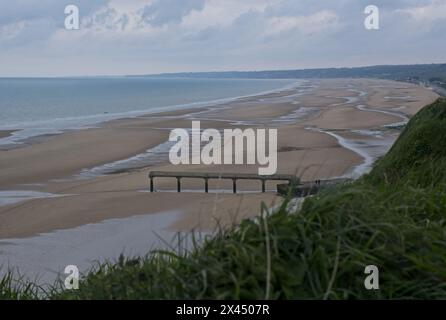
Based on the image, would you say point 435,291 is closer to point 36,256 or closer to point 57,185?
point 36,256

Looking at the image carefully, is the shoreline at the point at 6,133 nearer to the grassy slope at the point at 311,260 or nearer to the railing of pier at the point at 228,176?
the railing of pier at the point at 228,176

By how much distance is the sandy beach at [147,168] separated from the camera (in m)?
15.6

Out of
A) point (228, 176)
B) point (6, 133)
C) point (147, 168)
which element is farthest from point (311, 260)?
point (6, 133)

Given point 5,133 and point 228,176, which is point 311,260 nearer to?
point 228,176

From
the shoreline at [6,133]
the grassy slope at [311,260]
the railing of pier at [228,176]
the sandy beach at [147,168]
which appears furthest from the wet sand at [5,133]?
the grassy slope at [311,260]

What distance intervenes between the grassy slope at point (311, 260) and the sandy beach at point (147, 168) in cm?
41

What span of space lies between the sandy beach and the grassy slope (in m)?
0.41

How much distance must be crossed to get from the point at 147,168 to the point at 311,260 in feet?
71.4

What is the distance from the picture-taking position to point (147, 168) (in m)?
24.9

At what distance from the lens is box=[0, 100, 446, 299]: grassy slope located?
3.36 meters

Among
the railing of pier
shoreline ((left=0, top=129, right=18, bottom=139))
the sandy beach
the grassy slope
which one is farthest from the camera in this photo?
shoreline ((left=0, top=129, right=18, bottom=139))

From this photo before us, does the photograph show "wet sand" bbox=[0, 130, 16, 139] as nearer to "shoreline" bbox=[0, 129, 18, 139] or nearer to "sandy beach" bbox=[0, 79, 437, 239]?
"shoreline" bbox=[0, 129, 18, 139]

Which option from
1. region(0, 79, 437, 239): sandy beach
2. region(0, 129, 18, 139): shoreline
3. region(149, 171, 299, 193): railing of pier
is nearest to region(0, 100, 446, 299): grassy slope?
region(0, 79, 437, 239): sandy beach
